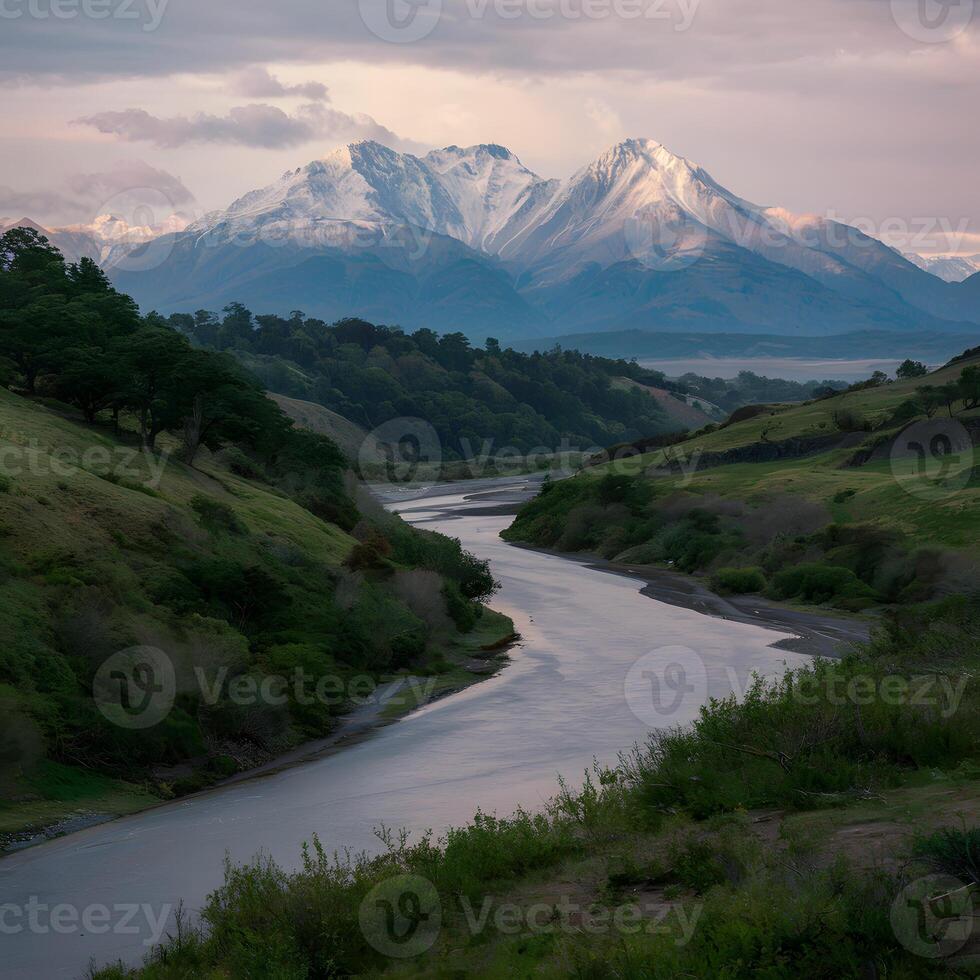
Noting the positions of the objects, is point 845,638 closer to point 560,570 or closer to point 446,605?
point 446,605

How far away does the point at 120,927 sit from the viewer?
22.6 meters

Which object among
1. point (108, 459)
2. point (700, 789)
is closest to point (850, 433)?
point (108, 459)

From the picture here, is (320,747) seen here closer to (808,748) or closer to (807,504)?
(808,748)

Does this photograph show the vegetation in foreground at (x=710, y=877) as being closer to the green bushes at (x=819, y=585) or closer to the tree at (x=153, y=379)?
the green bushes at (x=819, y=585)

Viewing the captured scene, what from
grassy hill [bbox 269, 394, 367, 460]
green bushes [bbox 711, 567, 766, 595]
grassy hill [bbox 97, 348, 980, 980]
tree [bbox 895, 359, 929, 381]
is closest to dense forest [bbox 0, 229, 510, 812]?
grassy hill [bbox 97, 348, 980, 980]

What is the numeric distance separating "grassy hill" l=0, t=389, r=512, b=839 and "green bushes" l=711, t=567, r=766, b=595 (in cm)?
1597

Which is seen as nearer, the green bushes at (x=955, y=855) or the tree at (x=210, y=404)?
the green bushes at (x=955, y=855)

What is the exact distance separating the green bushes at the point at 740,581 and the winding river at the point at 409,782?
925 centimetres

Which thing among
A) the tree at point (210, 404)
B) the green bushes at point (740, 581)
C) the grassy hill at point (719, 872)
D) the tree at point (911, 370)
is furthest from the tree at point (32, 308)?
the tree at point (911, 370)

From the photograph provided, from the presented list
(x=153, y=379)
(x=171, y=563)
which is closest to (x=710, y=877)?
(x=171, y=563)

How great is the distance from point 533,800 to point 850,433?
256ft

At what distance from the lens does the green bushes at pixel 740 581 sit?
2714 inches

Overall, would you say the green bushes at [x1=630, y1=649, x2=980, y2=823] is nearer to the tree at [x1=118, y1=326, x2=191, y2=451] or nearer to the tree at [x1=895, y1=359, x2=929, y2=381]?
the tree at [x1=118, y1=326, x2=191, y2=451]

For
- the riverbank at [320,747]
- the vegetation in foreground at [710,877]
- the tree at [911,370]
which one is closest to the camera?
the vegetation in foreground at [710,877]
